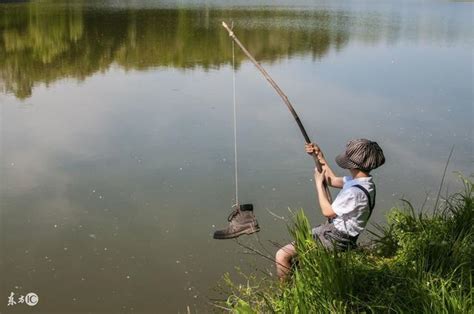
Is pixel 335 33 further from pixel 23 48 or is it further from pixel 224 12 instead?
pixel 23 48

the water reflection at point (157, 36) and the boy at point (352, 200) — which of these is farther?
the water reflection at point (157, 36)

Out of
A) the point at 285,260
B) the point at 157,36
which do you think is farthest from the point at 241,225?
the point at 157,36

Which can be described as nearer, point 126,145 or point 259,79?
point 126,145

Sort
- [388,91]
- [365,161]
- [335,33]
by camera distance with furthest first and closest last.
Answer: [335,33] → [388,91] → [365,161]

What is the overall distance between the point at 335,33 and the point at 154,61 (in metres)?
9.70

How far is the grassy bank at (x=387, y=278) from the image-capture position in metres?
2.96

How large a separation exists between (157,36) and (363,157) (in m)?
16.7

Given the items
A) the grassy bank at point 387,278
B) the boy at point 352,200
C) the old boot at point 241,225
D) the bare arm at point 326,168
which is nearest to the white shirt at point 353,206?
the boy at point 352,200

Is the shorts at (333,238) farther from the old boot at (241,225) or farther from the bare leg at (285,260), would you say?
the old boot at (241,225)

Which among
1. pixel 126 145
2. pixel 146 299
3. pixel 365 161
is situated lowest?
pixel 146 299

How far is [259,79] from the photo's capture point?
1199cm

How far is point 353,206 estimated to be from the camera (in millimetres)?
3398

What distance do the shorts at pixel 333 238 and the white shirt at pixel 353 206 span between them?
46mm

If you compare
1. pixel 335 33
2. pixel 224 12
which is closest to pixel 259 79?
pixel 335 33
